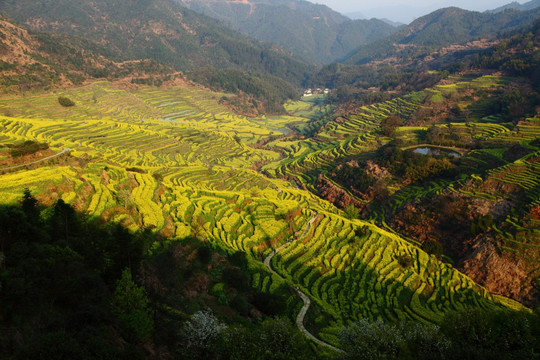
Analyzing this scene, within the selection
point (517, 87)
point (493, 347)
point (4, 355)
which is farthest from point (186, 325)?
point (517, 87)

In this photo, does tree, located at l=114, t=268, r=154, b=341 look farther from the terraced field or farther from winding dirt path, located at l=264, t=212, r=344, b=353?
the terraced field

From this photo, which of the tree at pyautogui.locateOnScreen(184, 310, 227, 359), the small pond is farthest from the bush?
the tree at pyautogui.locateOnScreen(184, 310, 227, 359)

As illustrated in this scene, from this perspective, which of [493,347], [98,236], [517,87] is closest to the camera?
[493,347]

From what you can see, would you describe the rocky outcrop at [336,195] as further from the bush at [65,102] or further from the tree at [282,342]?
the bush at [65,102]

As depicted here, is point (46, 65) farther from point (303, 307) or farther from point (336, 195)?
point (303, 307)

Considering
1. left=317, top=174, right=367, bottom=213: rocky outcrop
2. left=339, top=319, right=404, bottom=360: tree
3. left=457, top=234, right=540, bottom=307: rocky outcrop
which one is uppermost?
left=339, top=319, right=404, bottom=360: tree

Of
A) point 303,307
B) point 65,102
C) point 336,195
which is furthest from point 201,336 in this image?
point 65,102

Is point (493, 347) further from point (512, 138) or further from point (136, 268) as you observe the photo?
point (512, 138)
